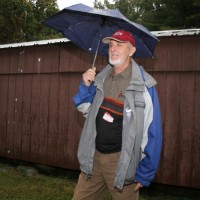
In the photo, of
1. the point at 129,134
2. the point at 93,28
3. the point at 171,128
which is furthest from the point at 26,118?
the point at 129,134

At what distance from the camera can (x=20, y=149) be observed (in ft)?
27.5

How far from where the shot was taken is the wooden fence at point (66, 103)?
19.6ft

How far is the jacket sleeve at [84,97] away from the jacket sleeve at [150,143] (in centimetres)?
54

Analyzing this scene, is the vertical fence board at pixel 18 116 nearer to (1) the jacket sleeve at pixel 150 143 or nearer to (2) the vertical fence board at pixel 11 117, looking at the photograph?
(2) the vertical fence board at pixel 11 117

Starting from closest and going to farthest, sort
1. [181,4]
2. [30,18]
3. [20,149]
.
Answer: [20,149]
[30,18]
[181,4]

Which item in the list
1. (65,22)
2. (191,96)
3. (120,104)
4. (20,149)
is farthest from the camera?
(20,149)

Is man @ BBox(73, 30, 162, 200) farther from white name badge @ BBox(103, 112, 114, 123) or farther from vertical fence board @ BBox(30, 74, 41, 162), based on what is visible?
vertical fence board @ BBox(30, 74, 41, 162)

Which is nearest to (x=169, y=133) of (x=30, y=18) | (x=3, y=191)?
(x=3, y=191)

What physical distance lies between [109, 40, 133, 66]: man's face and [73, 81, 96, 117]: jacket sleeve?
1.02 ft

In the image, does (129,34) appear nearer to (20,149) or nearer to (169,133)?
(169,133)

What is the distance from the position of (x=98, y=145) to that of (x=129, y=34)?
105cm

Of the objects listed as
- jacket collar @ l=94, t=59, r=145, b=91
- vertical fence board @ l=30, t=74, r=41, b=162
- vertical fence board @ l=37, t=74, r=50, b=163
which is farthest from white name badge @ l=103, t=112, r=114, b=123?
vertical fence board @ l=30, t=74, r=41, b=162

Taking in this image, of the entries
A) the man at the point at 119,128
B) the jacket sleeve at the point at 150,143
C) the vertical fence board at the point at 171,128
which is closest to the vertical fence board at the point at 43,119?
the vertical fence board at the point at 171,128

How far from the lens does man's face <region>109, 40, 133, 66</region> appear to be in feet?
10.5
